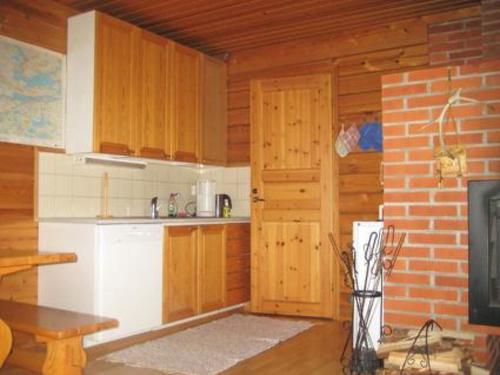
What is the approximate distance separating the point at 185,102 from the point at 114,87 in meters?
0.81

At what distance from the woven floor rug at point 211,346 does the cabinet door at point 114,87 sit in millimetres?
1407

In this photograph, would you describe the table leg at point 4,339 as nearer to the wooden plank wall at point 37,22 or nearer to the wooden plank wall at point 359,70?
the wooden plank wall at point 37,22

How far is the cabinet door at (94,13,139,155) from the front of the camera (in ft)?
12.3

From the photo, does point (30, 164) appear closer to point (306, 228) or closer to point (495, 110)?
point (306, 228)

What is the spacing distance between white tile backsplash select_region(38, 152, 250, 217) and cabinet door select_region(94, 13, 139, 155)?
31cm

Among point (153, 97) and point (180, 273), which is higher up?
point (153, 97)

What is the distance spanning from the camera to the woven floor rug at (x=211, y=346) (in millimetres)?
3070

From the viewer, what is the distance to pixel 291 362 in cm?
314

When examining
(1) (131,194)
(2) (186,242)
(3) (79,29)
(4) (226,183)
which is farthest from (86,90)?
(4) (226,183)

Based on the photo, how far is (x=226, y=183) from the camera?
512 cm

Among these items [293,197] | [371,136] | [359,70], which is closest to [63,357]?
[293,197]

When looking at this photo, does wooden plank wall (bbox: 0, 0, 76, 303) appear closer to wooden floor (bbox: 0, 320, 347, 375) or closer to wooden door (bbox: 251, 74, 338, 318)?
wooden floor (bbox: 0, 320, 347, 375)

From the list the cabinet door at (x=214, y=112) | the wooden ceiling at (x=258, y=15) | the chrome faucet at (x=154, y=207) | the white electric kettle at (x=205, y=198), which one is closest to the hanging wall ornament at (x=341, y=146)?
the wooden ceiling at (x=258, y=15)

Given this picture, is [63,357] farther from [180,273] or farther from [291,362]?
[180,273]
